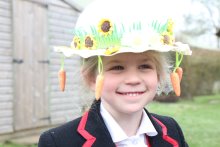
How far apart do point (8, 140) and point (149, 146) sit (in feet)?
18.8

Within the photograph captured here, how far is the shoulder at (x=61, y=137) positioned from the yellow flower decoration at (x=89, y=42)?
1.18ft

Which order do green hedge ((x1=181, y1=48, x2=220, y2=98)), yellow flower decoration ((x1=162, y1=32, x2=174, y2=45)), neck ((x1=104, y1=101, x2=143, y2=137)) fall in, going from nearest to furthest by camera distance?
yellow flower decoration ((x1=162, y1=32, x2=174, y2=45)), neck ((x1=104, y1=101, x2=143, y2=137)), green hedge ((x1=181, y1=48, x2=220, y2=98))

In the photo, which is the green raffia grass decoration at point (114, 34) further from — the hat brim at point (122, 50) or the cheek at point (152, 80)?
the cheek at point (152, 80)

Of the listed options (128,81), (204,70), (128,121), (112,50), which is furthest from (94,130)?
(204,70)

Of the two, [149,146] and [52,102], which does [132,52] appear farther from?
[52,102]

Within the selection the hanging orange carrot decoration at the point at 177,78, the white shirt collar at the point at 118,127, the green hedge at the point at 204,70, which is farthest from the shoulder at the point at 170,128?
the green hedge at the point at 204,70

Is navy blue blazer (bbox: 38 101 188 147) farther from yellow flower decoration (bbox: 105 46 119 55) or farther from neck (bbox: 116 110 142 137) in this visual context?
yellow flower decoration (bbox: 105 46 119 55)

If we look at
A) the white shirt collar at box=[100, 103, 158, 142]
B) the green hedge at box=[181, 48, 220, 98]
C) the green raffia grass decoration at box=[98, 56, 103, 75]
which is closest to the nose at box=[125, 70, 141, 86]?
the green raffia grass decoration at box=[98, 56, 103, 75]

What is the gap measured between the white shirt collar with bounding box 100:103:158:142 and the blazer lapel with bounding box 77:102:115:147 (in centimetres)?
2

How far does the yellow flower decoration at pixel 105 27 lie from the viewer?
1724 mm

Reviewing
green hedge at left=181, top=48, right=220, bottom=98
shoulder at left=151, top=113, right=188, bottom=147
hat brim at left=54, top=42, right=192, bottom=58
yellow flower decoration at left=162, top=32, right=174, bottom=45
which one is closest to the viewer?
hat brim at left=54, top=42, right=192, bottom=58

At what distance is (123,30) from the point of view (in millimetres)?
1714

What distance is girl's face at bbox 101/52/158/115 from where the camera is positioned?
Answer: 1.75 meters

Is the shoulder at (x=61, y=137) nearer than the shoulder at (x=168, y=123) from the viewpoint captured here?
Yes
